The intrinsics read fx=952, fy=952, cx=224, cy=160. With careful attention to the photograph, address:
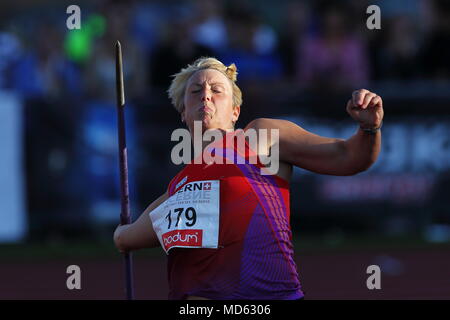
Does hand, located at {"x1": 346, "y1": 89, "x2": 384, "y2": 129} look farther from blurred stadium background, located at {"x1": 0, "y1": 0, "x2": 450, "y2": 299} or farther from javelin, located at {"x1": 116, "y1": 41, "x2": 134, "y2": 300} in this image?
blurred stadium background, located at {"x1": 0, "y1": 0, "x2": 450, "y2": 299}

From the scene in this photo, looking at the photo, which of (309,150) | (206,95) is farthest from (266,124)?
(206,95)

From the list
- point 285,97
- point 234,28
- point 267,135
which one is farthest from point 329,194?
point 267,135

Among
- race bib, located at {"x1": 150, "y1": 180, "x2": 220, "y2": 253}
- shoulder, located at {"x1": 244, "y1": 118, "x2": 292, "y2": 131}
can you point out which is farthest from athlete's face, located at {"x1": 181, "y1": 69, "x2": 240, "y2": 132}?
race bib, located at {"x1": 150, "y1": 180, "x2": 220, "y2": 253}

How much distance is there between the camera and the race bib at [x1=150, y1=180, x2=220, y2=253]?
4172 millimetres

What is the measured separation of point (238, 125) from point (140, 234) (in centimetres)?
644

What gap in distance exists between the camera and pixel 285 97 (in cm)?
1125

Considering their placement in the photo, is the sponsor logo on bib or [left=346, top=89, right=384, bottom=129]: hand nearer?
[left=346, top=89, right=384, bottom=129]: hand

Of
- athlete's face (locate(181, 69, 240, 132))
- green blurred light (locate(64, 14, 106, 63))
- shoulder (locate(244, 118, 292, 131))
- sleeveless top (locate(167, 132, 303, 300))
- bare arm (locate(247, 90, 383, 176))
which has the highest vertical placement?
green blurred light (locate(64, 14, 106, 63))

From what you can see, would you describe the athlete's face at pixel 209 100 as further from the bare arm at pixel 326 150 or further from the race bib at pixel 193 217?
the race bib at pixel 193 217

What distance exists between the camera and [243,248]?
4117 mm

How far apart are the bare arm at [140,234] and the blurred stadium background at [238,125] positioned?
546 centimetres

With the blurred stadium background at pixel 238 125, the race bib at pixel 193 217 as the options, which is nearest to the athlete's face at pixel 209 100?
the race bib at pixel 193 217

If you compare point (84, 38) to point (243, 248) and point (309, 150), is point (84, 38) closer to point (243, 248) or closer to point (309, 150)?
point (309, 150)

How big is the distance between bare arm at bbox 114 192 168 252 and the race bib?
0.15m
